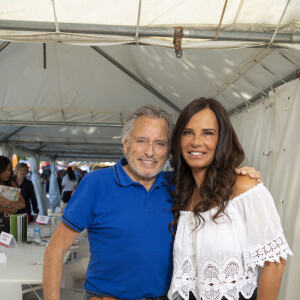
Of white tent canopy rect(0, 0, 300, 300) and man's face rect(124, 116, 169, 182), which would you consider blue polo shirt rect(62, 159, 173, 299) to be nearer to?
man's face rect(124, 116, 169, 182)

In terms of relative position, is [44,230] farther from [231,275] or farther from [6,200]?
[231,275]

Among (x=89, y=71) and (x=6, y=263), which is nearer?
(x=6, y=263)

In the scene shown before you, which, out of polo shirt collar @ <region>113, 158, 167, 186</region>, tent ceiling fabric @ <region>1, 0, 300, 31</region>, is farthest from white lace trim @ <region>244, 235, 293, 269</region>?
tent ceiling fabric @ <region>1, 0, 300, 31</region>

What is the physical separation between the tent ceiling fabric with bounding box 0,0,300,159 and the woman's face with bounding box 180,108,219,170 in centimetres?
82

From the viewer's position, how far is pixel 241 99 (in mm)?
3711

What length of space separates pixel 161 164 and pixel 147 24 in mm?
1013

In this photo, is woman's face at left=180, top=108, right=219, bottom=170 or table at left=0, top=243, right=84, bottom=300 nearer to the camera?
woman's face at left=180, top=108, right=219, bottom=170

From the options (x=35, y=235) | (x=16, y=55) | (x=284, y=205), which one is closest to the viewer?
(x=284, y=205)

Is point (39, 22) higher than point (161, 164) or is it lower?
higher

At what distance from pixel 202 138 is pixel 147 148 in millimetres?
281

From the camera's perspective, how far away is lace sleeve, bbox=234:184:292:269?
1262 mm

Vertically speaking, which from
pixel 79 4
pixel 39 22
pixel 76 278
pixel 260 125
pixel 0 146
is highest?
pixel 79 4

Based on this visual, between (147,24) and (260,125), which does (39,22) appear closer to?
(147,24)

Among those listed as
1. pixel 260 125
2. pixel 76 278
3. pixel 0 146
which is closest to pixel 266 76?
pixel 260 125
